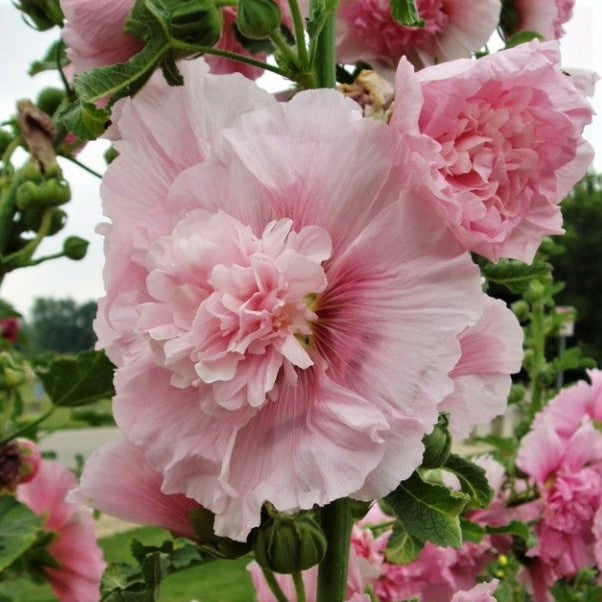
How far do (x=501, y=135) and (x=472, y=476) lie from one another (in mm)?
269

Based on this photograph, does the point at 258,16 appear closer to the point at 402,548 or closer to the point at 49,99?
the point at 402,548

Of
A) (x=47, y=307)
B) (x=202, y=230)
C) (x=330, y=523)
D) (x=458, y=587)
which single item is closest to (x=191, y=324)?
(x=202, y=230)

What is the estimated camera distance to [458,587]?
1.34m

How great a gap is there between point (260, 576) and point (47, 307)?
23372mm

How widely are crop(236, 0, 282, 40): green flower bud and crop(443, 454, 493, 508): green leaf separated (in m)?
0.33

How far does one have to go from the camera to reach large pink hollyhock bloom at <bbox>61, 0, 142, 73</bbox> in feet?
2.14

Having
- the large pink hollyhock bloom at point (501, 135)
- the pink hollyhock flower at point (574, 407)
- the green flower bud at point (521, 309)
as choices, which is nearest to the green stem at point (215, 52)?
the large pink hollyhock bloom at point (501, 135)

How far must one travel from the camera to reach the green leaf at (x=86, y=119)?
2.03 feet

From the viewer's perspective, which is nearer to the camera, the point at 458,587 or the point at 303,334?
the point at 303,334

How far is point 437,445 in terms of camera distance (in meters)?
0.64

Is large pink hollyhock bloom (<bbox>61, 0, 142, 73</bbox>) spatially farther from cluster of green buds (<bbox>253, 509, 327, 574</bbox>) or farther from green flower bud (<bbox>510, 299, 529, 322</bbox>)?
green flower bud (<bbox>510, 299, 529, 322</bbox>)

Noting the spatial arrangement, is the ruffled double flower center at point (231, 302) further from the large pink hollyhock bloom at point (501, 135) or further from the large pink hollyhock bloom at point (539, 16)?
the large pink hollyhock bloom at point (539, 16)

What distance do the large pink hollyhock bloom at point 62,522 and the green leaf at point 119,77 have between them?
1056mm

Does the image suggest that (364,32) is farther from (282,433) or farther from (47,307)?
(47,307)
